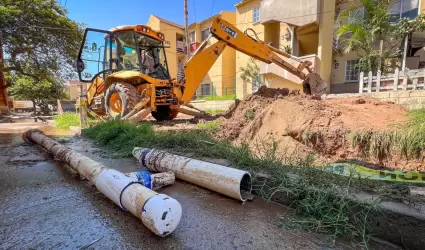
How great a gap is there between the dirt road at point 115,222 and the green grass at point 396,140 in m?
3.11

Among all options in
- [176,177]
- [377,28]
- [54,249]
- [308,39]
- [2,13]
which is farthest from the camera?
[308,39]

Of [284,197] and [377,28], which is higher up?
[377,28]

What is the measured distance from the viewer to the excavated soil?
182 inches

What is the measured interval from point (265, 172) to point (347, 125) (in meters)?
3.08

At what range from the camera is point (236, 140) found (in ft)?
18.0

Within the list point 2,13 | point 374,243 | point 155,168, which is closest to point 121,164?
point 155,168

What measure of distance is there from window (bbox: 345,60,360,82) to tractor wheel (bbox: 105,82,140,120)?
12.8 meters

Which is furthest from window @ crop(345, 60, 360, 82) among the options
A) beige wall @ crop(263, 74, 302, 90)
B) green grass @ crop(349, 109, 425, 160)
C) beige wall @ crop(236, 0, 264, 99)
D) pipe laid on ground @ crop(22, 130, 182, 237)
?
pipe laid on ground @ crop(22, 130, 182, 237)

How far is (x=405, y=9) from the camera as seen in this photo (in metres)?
12.7

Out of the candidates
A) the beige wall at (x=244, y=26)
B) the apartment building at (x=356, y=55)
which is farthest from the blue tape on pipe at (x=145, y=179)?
the beige wall at (x=244, y=26)

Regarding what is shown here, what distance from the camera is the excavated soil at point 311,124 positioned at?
462 centimetres

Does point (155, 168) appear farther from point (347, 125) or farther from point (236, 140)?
point (347, 125)

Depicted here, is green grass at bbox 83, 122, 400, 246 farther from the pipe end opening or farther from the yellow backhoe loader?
the yellow backhoe loader

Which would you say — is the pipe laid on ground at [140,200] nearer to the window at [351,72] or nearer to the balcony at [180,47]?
the window at [351,72]
